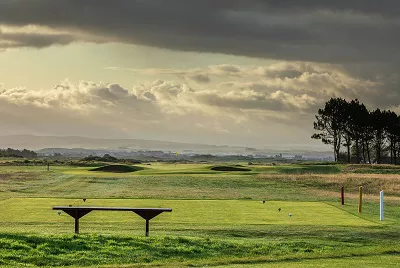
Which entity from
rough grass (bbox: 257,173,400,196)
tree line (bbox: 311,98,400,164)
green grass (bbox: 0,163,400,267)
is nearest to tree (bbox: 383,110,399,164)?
tree line (bbox: 311,98,400,164)

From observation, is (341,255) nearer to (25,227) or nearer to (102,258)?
(102,258)

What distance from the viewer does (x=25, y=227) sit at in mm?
26172

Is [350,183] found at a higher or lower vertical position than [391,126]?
lower

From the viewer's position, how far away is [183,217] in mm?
31500

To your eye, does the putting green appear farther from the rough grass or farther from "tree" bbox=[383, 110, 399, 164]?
"tree" bbox=[383, 110, 399, 164]

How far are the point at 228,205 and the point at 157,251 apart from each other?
62.4 feet

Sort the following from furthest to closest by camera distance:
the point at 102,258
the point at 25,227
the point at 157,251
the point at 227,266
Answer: the point at 25,227 → the point at 157,251 → the point at 102,258 → the point at 227,266

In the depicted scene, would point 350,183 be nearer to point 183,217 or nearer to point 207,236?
point 183,217

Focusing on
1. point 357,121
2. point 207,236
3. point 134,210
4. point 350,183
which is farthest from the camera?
point 357,121

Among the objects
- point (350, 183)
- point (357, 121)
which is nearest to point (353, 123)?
point (357, 121)

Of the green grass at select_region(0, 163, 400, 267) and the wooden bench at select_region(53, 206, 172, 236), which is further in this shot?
the wooden bench at select_region(53, 206, 172, 236)

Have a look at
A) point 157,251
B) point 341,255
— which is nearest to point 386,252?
point 341,255

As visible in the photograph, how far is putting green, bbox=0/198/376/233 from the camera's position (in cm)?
2788

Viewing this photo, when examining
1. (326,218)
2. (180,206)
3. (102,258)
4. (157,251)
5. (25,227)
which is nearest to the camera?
(102,258)
